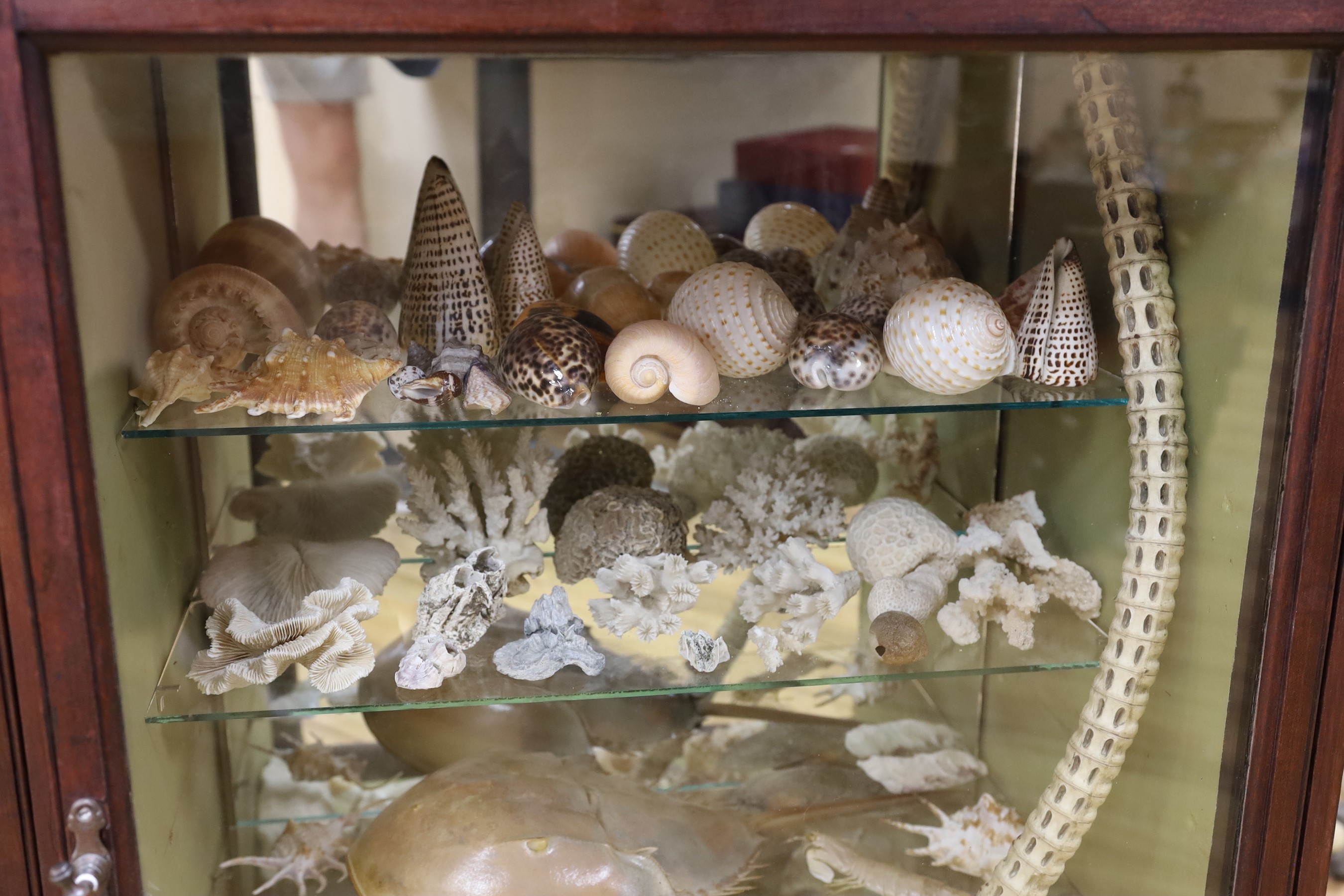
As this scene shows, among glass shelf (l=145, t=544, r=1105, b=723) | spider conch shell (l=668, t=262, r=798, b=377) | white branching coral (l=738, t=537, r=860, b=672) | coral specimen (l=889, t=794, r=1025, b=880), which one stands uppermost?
spider conch shell (l=668, t=262, r=798, b=377)

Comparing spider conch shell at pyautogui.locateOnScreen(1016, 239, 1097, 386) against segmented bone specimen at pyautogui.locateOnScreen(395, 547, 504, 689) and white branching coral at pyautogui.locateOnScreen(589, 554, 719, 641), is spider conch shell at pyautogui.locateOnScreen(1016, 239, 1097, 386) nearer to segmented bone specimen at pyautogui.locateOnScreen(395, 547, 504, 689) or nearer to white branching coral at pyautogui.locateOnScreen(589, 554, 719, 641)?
white branching coral at pyautogui.locateOnScreen(589, 554, 719, 641)

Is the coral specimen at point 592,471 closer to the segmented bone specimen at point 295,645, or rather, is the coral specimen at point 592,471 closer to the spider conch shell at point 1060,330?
the segmented bone specimen at point 295,645

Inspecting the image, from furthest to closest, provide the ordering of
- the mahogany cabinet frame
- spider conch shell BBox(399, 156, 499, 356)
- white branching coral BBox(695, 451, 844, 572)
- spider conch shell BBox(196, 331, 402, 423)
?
white branching coral BBox(695, 451, 844, 572) → spider conch shell BBox(399, 156, 499, 356) → spider conch shell BBox(196, 331, 402, 423) → the mahogany cabinet frame

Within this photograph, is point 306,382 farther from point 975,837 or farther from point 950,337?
point 975,837

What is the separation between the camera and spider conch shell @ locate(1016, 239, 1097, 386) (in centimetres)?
87

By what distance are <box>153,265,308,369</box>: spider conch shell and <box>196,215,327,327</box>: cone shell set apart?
0.04 meters

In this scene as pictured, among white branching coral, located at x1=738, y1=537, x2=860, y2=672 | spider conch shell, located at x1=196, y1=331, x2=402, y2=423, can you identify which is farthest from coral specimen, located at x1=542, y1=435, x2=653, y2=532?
spider conch shell, located at x1=196, y1=331, x2=402, y2=423

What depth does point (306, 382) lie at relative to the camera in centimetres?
80

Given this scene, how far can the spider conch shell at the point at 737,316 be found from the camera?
866 mm

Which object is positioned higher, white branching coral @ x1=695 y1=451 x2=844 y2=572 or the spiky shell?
the spiky shell

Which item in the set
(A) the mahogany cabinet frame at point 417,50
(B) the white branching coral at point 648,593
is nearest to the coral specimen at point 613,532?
(B) the white branching coral at point 648,593

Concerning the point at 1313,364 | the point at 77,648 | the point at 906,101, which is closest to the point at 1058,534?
the point at 1313,364

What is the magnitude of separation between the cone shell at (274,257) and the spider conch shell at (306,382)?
0.39 feet

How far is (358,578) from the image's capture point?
93 cm
